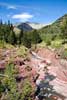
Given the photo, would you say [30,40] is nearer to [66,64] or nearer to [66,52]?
[66,52]

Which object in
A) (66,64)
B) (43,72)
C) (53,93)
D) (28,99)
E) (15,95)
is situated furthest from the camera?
(66,64)

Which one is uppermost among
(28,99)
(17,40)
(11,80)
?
(11,80)

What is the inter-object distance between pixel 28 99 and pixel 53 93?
15857mm

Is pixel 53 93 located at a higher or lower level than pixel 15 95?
lower

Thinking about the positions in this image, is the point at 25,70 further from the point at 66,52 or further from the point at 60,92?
the point at 66,52

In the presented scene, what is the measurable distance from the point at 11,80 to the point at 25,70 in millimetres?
12317

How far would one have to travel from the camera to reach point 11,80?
30.1 metres

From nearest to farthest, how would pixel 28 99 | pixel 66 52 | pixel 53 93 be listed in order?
1. pixel 28 99
2. pixel 53 93
3. pixel 66 52

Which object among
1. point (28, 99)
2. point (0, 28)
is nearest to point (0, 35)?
point (0, 28)

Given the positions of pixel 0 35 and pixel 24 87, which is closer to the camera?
pixel 24 87

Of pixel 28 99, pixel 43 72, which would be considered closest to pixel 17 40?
pixel 43 72

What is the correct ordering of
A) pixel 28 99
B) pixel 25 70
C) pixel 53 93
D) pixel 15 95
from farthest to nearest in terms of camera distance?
pixel 53 93
pixel 25 70
pixel 28 99
pixel 15 95

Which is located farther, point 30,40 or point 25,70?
point 30,40

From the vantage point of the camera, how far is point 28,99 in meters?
31.5
